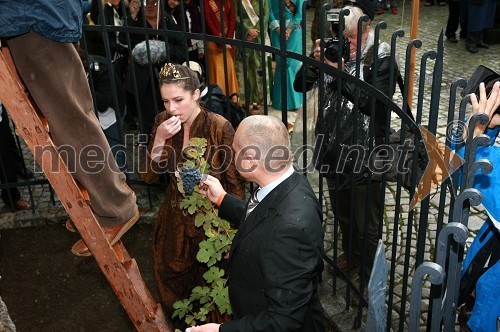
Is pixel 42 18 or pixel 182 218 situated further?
pixel 182 218

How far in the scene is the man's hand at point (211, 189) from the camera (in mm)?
3430

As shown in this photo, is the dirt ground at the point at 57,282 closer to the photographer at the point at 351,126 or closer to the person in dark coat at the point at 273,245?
the photographer at the point at 351,126

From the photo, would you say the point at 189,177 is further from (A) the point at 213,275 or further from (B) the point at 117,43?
(B) the point at 117,43

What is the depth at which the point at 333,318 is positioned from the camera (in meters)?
4.39

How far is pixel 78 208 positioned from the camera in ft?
10.5

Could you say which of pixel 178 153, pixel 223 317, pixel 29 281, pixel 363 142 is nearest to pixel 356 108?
pixel 363 142

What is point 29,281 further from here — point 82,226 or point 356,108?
point 356,108

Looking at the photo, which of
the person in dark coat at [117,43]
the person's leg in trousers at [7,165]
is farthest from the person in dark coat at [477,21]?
the person's leg in trousers at [7,165]

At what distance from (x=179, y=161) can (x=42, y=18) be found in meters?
1.28

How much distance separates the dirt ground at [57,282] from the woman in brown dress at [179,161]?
857mm

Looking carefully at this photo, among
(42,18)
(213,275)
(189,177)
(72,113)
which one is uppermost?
(42,18)

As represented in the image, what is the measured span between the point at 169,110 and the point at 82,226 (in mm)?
975

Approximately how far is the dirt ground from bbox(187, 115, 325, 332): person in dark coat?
2145mm

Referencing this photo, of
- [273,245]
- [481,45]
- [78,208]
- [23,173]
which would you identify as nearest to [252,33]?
[23,173]
